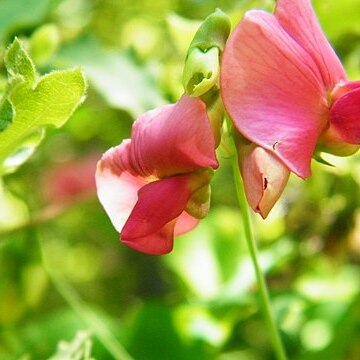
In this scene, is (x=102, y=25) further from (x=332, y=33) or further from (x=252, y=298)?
(x=252, y=298)

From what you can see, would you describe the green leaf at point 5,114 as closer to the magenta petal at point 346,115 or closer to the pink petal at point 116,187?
the pink petal at point 116,187

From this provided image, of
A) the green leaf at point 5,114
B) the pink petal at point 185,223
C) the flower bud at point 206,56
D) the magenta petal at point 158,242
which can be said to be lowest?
the pink petal at point 185,223

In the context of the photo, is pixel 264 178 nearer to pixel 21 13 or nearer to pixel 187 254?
pixel 21 13

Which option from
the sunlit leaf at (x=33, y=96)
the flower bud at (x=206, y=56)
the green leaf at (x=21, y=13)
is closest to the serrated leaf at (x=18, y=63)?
the sunlit leaf at (x=33, y=96)

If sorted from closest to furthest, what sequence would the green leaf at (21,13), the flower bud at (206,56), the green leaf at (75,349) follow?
the flower bud at (206,56)
the green leaf at (75,349)
the green leaf at (21,13)

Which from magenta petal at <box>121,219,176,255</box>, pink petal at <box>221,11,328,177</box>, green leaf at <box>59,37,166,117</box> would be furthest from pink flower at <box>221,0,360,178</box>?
green leaf at <box>59,37,166,117</box>

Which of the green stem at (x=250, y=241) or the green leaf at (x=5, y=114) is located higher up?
the green leaf at (x=5, y=114)
